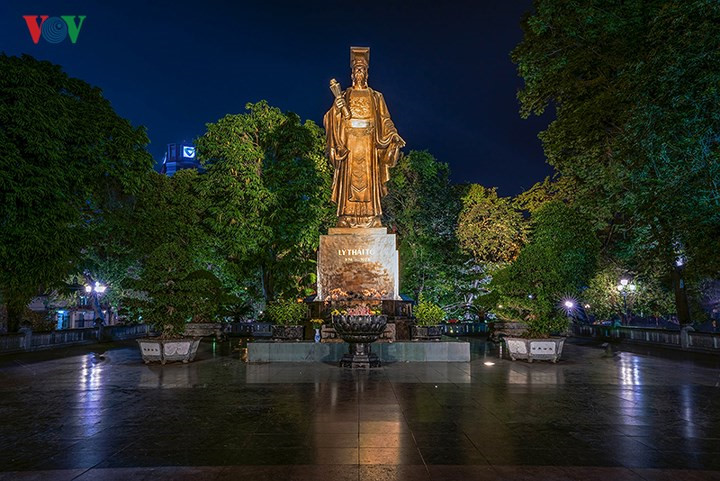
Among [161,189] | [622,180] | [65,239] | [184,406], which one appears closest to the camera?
[184,406]

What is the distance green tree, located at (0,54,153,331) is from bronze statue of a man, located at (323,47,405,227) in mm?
9694

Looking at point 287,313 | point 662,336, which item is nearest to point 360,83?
point 287,313

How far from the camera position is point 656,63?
49.7 ft

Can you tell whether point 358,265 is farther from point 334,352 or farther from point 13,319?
point 13,319

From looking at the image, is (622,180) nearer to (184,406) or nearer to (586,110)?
(586,110)

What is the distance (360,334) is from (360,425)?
567 centimetres

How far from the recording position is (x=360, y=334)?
12.3 m

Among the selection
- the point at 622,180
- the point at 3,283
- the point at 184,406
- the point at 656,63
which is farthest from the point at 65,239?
the point at 622,180

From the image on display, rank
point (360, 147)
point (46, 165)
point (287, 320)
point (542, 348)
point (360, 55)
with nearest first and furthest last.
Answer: point (542, 348) → point (287, 320) → point (46, 165) → point (360, 147) → point (360, 55)

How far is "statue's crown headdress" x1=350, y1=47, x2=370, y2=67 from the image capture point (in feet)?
58.7

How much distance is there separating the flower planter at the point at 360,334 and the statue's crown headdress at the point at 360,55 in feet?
33.7

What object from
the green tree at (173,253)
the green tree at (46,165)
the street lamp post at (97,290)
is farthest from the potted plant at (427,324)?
the street lamp post at (97,290)

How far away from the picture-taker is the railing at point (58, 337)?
61.3ft

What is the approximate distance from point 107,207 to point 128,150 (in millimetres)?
3375
